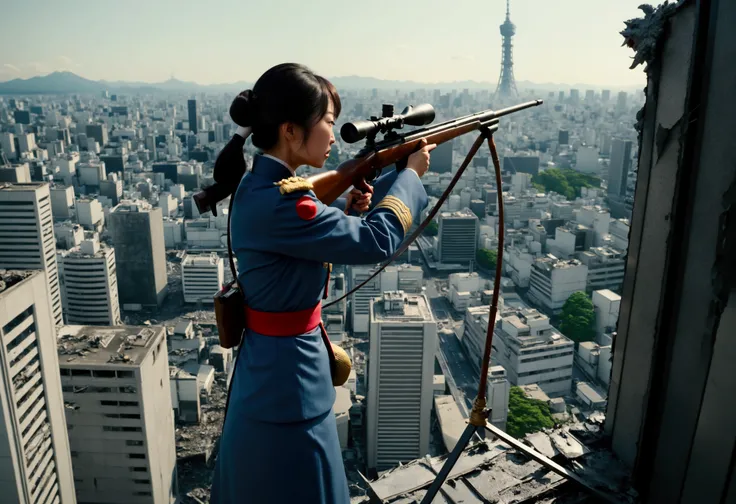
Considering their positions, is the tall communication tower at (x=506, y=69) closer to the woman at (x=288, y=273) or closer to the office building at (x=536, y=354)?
the office building at (x=536, y=354)

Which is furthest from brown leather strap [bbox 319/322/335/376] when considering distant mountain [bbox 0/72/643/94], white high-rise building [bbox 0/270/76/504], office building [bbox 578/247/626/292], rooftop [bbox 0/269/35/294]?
distant mountain [bbox 0/72/643/94]

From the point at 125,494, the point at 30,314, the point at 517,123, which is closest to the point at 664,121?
the point at 30,314

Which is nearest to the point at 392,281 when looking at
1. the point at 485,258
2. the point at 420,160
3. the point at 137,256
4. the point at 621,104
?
the point at 485,258

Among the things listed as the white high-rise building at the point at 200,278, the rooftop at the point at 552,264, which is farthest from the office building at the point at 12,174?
the rooftop at the point at 552,264

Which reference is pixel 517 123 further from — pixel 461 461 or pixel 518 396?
pixel 461 461

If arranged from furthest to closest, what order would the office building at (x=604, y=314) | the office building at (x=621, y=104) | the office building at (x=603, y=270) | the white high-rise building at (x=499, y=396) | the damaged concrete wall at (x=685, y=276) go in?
the office building at (x=621, y=104) < the office building at (x=603, y=270) < the office building at (x=604, y=314) < the white high-rise building at (x=499, y=396) < the damaged concrete wall at (x=685, y=276)

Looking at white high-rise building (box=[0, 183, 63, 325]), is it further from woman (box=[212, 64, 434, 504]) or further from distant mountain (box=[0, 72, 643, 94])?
distant mountain (box=[0, 72, 643, 94])
